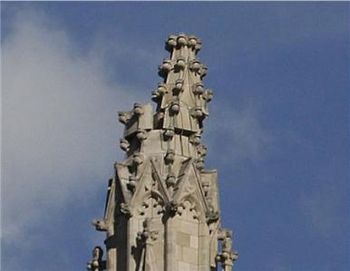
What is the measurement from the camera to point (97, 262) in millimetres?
39156

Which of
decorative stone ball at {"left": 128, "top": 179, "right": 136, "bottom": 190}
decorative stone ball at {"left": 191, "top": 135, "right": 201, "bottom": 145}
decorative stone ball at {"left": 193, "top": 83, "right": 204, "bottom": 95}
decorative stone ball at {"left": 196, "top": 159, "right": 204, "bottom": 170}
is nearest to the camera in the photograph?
decorative stone ball at {"left": 128, "top": 179, "right": 136, "bottom": 190}

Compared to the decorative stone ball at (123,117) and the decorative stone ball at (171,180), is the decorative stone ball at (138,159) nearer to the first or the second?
the decorative stone ball at (171,180)

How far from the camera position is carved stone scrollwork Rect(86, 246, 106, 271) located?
128 feet

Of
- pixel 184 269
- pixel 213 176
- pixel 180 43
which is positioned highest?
pixel 180 43

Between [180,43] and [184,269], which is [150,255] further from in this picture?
[180,43]

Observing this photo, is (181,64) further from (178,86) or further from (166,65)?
(178,86)

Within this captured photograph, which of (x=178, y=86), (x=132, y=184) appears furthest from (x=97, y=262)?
(x=178, y=86)

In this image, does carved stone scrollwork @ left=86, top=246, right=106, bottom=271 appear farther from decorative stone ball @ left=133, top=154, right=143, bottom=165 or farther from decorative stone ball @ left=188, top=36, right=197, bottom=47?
decorative stone ball @ left=188, top=36, right=197, bottom=47

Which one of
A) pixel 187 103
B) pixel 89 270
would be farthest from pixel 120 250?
pixel 187 103

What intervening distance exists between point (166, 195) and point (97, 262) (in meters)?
2.07

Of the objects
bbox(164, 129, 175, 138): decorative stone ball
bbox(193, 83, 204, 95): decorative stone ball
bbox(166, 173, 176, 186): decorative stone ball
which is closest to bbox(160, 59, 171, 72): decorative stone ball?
bbox(193, 83, 204, 95): decorative stone ball

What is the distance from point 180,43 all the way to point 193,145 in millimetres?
2944

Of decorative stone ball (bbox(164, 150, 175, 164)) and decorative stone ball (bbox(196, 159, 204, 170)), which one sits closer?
decorative stone ball (bbox(164, 150, 175, 164))

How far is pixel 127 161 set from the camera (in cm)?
3984
